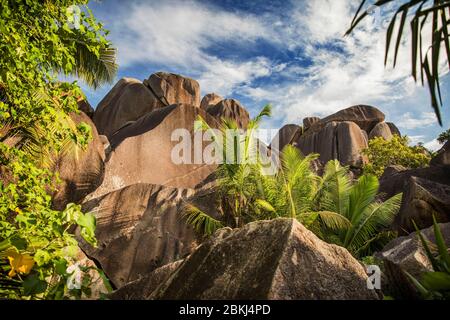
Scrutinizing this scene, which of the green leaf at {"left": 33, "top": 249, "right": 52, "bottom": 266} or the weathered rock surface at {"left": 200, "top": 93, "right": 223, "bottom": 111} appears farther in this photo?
the weathered rock surface at {"left": 200, "top": 93, "right": 223, "bottom": 111}

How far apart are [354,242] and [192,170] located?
18.1ft

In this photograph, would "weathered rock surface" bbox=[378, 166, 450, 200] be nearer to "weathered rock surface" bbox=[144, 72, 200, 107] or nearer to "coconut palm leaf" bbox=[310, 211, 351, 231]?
"coconut palm leaf" bbox=[310, 211, 351, 231]

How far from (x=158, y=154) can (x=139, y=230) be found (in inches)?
118

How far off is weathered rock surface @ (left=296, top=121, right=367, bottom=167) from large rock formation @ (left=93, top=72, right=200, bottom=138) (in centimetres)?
995

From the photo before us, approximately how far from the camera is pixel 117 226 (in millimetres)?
8180

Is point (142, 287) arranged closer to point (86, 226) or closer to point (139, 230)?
point (86, 226)

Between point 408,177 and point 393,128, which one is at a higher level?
point 393,128

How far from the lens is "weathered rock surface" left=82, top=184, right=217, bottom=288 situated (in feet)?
25.5

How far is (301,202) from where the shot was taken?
955 centimetres

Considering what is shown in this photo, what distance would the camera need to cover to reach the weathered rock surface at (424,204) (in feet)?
26.5

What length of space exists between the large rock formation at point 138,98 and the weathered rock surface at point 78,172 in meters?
11.2

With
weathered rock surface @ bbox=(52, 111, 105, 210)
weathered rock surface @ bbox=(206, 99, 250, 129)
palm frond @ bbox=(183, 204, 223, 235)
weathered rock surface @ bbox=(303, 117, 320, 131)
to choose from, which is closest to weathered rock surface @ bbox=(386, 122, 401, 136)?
weathered rock surface @ bbox=(303, 117, 320, 131)

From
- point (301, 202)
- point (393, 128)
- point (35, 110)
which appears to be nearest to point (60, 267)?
point (35, 110)

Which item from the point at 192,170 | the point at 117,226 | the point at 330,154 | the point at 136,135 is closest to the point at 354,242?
the point at 192,170
